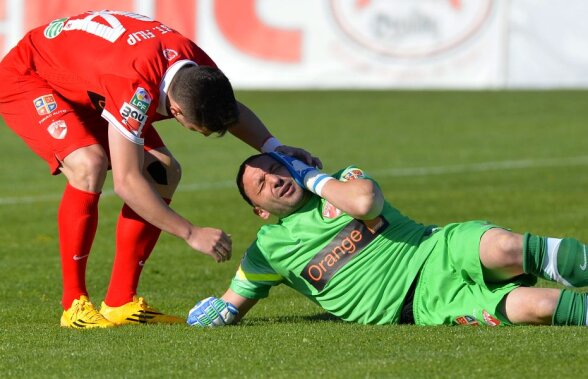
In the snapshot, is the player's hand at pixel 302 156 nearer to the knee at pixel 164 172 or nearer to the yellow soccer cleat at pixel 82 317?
the knee at pixel 164 172

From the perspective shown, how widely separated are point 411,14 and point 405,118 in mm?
5150

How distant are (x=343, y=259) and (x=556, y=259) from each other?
1.09 metres

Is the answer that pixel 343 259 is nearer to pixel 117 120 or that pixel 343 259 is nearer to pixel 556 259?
pixel 556 259

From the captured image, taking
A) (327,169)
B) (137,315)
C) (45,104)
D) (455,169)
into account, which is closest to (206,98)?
(45,104)

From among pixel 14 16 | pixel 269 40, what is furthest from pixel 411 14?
pixel 14 16

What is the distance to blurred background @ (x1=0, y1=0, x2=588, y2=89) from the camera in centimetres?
2556

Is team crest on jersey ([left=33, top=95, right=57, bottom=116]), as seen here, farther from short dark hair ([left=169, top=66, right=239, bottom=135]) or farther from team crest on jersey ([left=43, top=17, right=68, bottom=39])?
short dark hair ([left=169, top=66, right=239, bottom=135])

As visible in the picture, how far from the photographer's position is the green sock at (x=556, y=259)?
588 centimetres

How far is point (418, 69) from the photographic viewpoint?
26.2 metres

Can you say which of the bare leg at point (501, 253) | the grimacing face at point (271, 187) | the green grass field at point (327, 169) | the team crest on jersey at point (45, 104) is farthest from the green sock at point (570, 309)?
the team crest on jersey at point (45, 104)

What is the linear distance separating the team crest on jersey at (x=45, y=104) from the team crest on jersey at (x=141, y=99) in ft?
3.14

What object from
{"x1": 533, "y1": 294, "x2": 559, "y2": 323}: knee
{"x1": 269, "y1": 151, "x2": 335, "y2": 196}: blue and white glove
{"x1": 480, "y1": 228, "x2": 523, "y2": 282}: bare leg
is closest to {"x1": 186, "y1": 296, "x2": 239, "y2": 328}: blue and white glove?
{"x1": 269, "y1": 151, "x2": 335, "y2": 196}: blue and white glove

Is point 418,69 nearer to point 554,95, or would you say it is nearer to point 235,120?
point 554,95

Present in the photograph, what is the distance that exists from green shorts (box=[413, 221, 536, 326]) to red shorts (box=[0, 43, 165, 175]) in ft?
5.96
